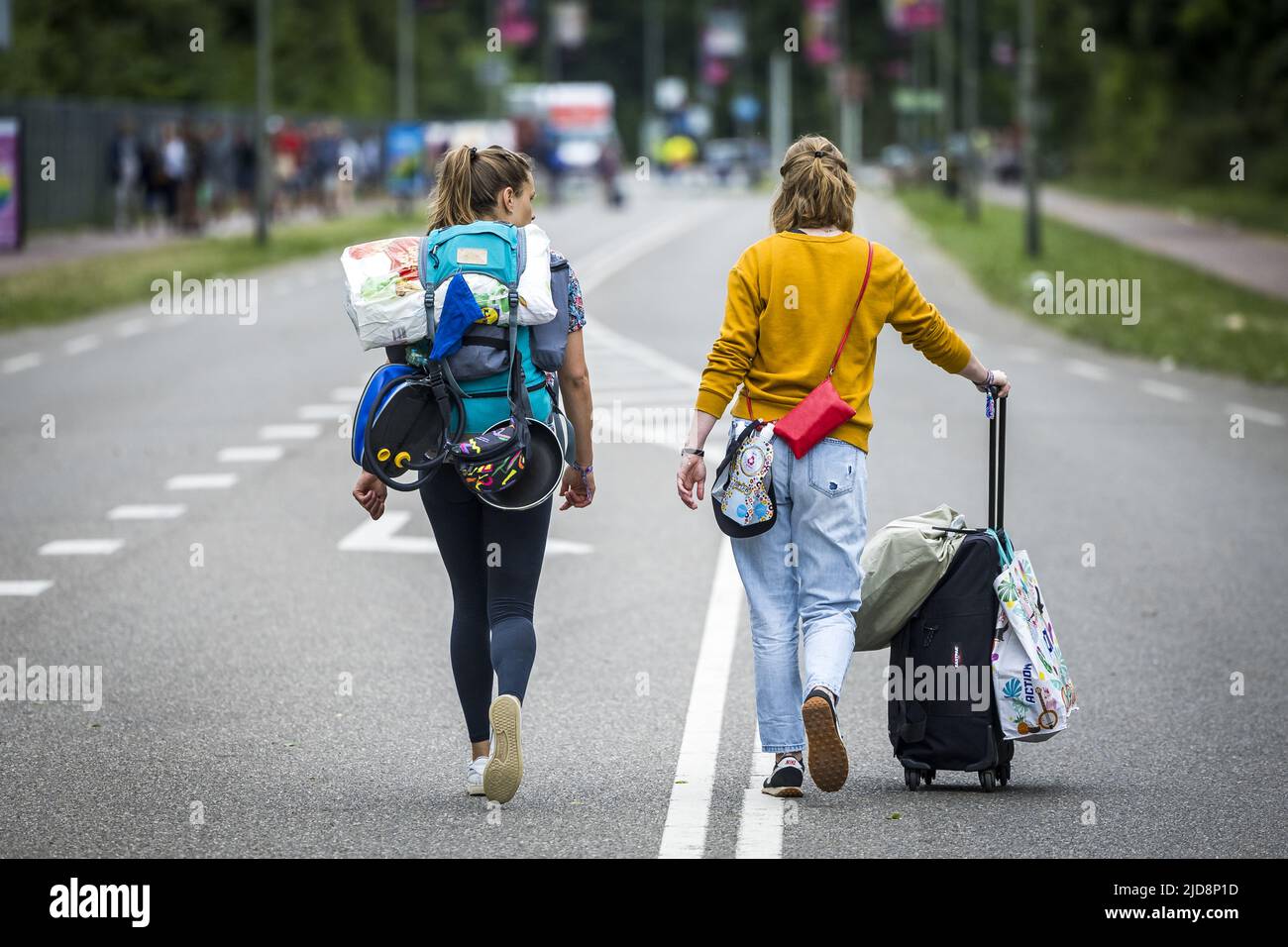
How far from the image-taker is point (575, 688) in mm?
7387

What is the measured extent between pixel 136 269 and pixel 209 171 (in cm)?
1351

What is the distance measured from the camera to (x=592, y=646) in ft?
26.7

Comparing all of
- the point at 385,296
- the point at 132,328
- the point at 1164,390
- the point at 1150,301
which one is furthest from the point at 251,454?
the point at 1150,301

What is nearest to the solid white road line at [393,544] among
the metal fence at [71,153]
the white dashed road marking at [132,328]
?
the white dashed road marking at [132,328]

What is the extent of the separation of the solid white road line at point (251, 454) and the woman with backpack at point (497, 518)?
7.76 meters

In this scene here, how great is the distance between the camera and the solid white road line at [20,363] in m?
19.1

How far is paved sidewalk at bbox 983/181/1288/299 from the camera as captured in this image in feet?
98.8

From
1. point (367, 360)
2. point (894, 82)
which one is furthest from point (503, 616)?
point (894, 82)

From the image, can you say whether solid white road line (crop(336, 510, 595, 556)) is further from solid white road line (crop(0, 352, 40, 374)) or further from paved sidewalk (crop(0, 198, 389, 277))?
paved sidewalk (crop(0, 198, 389, 277))

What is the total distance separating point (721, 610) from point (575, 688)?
A: 1629 millimetres

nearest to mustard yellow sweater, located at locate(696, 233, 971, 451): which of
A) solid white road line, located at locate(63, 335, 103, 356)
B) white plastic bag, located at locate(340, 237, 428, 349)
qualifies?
white plastic bag, located at locate(340, 237, 428, 349)

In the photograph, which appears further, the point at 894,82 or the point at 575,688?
the point at 894,82

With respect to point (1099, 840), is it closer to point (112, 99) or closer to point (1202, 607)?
point (1202, 607)

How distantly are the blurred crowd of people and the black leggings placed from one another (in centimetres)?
2853
